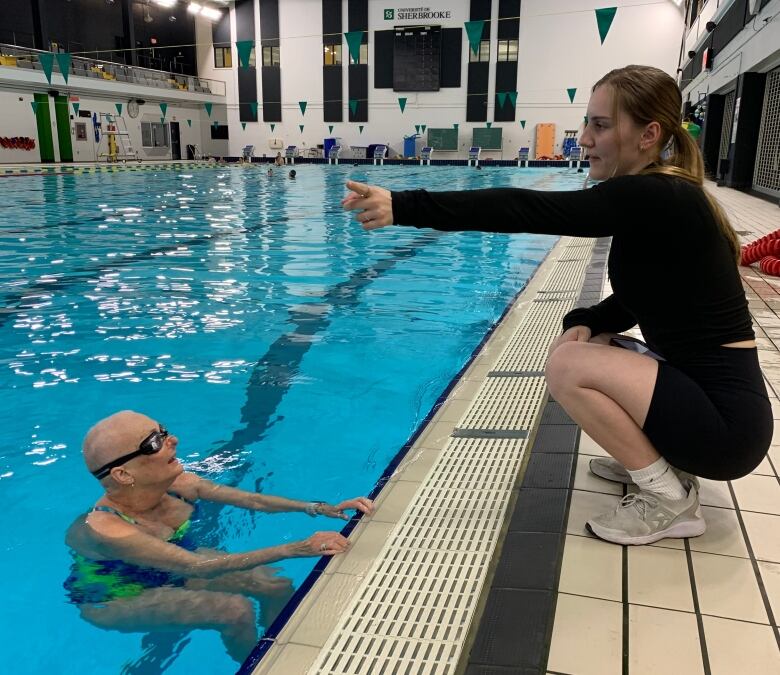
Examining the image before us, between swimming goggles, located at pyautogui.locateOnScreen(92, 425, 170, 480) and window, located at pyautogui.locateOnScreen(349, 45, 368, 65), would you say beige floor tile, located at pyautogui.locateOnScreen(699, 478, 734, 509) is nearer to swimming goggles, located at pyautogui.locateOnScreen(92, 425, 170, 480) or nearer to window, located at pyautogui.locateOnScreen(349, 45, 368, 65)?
swimming goggles, located at pyautogui.locateOnScreen(92, 425, 170, 480)

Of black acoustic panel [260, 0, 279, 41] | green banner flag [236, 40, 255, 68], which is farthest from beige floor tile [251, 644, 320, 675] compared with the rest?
black acoustic panel [260, 0, 279, 41]

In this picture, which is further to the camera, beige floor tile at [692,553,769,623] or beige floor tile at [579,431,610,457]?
beige floor tile at [579,431,610,457]

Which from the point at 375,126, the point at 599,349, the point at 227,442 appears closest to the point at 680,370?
the point at 599,349

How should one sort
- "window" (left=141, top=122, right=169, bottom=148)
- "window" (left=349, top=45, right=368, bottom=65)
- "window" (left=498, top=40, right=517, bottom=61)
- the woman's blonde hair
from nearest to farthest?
the woman's blonde hair < "window" (left=498, top=40, right=517, bottom=61) < "window" (left=141, top=122, right=169, bottom=148) < "window" (left=349, top=45, right=368, bottom=65)

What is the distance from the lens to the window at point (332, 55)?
29312mm

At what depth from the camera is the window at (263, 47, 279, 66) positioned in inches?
1184

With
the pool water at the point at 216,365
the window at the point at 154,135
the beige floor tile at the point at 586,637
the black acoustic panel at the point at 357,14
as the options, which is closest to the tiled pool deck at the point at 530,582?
the beige floor tile at the point at 586,637

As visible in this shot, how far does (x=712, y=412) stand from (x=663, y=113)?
2.39 ft

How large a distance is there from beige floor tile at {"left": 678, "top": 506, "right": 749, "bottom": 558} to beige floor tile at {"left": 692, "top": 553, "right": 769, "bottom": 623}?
0.04m

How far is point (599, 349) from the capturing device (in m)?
1.75

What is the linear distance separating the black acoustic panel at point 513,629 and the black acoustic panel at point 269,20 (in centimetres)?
3190

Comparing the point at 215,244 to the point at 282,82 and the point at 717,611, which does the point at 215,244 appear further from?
the point at 282,82

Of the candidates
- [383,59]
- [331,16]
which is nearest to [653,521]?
[383,59]

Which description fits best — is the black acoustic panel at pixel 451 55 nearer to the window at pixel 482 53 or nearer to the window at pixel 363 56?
the window at pixel 482 53
